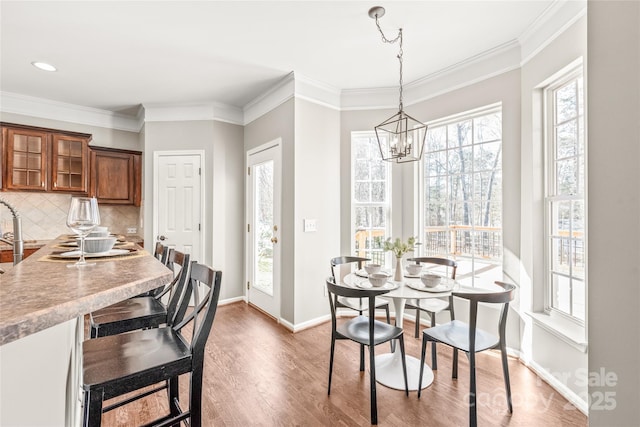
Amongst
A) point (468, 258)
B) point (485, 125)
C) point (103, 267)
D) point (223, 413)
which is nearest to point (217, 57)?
point (103, 267)

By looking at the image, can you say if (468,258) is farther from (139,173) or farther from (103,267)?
(139,173)

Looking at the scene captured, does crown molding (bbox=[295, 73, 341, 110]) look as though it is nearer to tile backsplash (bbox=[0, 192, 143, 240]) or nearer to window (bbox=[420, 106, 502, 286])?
window (bbox=[420, 106, 502, 286])

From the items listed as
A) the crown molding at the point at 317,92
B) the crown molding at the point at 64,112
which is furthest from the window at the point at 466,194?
the crown molding at the point at 64,112

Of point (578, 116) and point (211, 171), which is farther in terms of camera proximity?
point (211, 171)

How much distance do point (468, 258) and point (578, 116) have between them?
1.47m

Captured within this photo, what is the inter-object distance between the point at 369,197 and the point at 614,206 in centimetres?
295

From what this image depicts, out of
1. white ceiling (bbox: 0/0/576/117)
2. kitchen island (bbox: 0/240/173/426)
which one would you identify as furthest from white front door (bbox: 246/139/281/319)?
kitchen island (bbox: 0/240/173/426)

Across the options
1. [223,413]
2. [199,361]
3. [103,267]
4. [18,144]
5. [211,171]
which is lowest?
[223,413]

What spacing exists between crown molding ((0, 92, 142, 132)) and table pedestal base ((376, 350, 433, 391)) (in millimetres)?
4427

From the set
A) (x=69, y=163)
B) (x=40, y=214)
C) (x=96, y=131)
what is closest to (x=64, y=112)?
(x=96, y=131)

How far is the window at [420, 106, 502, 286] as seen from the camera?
9.24ft

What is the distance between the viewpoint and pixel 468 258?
3.02 m

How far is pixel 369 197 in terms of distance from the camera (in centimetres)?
362

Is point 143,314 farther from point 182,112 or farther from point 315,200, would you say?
point 182,112
